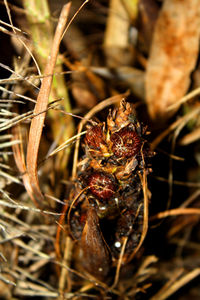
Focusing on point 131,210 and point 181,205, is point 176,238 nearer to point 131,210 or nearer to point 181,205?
point 181,205

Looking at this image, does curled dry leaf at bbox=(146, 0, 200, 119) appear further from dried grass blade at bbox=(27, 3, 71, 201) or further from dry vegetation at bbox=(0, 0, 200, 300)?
dried grass blade at bbox=(27, 3, 71, 201)

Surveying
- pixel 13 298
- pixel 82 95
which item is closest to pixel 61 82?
pixel 82 95

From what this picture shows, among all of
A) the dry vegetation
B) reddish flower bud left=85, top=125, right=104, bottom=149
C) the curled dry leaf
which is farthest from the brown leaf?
the curled dry leaf

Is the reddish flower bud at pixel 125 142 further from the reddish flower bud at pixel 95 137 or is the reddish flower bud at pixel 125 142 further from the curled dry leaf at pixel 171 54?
the curled dry leaf at pixel 171 54

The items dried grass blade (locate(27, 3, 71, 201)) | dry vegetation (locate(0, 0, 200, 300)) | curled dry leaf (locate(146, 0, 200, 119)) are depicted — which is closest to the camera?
dried grass blade (locate(27, 3, 71, 201))

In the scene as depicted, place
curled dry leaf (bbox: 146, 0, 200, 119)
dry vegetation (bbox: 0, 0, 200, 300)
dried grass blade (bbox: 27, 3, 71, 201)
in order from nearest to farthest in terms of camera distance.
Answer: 1. dried grass blade (bbox: 27, 3, 71, 201)
2. dry vegetation (bbox: 0, 0, 200, 300)
3. curled dry leaf (bbox: 146, 0, 200, 119)

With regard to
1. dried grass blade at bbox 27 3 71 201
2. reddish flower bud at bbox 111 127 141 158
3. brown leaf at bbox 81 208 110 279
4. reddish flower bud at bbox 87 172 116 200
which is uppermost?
dried grass blade at bbox 27 3 71 201
